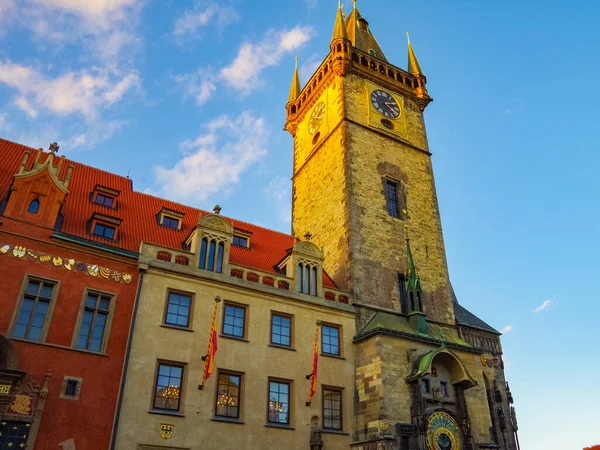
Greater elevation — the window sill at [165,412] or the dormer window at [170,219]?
the dormer window at [170,219]

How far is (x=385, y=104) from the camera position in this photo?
31.2 m

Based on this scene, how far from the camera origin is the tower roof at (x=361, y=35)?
35.4 metres

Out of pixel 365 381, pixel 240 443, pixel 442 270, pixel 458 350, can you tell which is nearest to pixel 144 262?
pixel 240 443

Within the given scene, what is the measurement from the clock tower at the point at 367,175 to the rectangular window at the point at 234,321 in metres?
5.51

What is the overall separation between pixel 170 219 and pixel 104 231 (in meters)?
3.75

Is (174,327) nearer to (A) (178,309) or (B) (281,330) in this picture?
(A) (178,309)

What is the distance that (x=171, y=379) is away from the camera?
17.3 metres

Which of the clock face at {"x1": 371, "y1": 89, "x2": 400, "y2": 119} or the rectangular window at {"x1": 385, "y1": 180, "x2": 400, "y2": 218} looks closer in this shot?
the rectangular window at {"x1": 385, "y1": 180, "x2": 400, "y2": 218}

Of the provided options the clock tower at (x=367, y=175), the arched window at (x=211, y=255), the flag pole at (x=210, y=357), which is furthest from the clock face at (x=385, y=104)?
the flag pole at (x=210, y=357)

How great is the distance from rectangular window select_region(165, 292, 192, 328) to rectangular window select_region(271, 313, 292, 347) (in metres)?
3.35

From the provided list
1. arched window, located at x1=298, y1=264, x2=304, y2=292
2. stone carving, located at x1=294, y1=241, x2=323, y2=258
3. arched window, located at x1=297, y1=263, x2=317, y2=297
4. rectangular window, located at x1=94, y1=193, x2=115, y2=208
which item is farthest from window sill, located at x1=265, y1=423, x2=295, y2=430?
rectangular window, located at x1=94, y1=193, x2=115, y2=208

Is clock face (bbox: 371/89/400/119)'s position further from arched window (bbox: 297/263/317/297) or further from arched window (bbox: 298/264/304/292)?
arched window (bbox: 298/264/304/292)

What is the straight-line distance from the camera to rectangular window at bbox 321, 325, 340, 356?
68.6 ft

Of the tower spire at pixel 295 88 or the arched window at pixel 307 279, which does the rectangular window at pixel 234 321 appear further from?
the tower spire at pixel 295 88
